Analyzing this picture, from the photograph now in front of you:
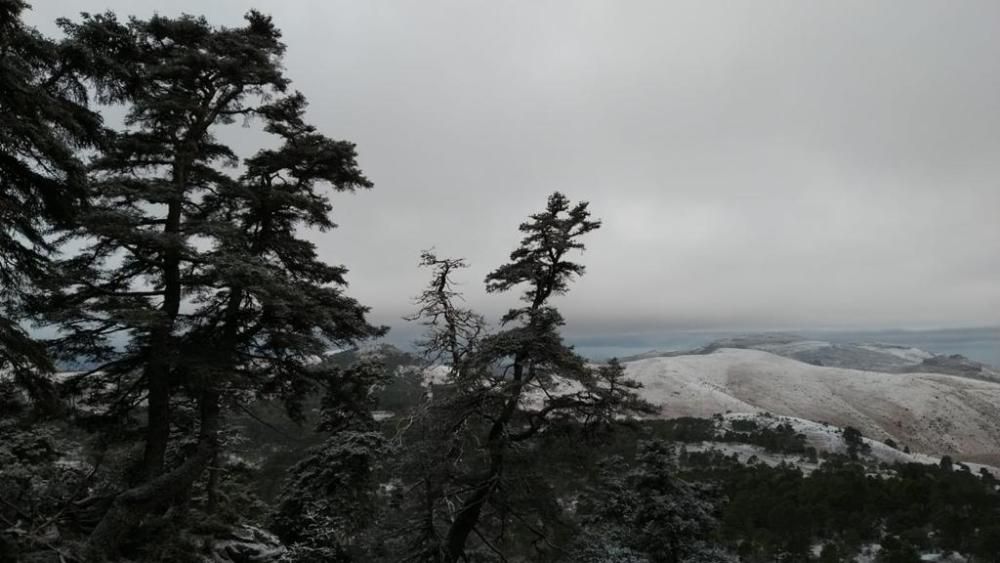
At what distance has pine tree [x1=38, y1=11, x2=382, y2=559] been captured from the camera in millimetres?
9484

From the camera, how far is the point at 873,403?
156750mm

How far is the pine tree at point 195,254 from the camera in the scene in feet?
31.1

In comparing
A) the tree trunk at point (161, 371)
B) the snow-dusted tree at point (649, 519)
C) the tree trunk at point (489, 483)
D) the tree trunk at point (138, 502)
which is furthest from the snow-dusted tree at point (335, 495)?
the snow-dusted tree at point (649, 519)

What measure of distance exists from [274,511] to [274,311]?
1609cm

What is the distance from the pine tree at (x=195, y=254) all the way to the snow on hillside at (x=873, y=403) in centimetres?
11972

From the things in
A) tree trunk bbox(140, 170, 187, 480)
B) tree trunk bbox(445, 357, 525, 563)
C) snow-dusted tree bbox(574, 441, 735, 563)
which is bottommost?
snow-dusted tree bbox(574, 441, 735, 563)

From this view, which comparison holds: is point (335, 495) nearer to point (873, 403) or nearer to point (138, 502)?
point (138, 502)

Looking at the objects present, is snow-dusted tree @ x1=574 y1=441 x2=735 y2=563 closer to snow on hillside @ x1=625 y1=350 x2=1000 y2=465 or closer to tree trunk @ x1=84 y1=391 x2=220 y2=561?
tree trunk @ x1=84 y1=391 x2=220 y2=561

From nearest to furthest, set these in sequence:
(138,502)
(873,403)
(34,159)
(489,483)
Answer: (34,159) < (138,502) < (489,483) < (873,403)

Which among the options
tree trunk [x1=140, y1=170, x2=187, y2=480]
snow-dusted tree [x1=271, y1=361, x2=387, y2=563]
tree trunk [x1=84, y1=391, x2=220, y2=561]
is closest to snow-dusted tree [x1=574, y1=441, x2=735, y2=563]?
snow-dusted tree [x1=271, y1=361, x2=387, y2=563]

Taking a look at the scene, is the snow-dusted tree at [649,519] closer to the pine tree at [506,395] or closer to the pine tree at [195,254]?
the pine tree at [506,395]

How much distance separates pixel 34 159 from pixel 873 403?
20482cm

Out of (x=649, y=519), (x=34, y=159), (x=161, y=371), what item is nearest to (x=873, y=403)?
(x=649, y=519)

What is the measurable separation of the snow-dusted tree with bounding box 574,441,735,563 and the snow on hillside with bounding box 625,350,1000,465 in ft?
352
